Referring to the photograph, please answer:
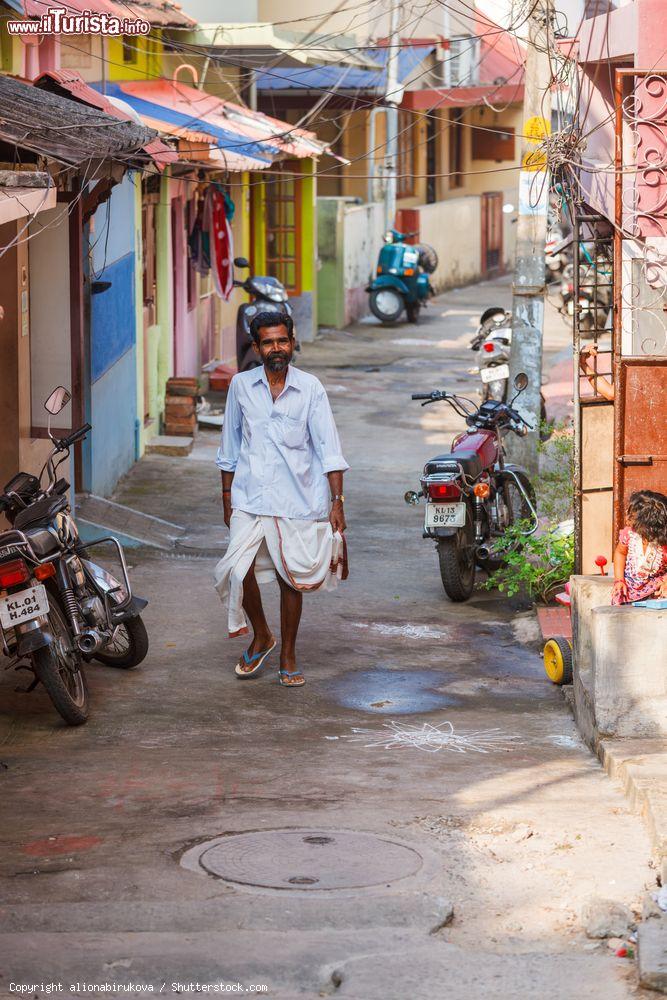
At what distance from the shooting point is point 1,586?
20.3 ft

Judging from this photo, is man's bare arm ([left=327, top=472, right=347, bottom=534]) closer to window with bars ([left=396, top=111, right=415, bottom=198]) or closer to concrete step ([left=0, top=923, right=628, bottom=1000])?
concrete step ([left=0, top=923, right=628, bottom=1000])

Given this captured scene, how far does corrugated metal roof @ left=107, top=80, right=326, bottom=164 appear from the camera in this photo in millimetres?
14617

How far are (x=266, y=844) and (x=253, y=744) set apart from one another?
1377mm

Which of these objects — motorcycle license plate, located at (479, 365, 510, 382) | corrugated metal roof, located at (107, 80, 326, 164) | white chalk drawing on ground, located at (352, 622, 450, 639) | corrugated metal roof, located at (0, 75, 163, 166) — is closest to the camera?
corrugated metal roof, located at (0, 75, 163, 166)

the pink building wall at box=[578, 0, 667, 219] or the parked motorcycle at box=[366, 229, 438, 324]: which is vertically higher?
the pink building wall at box=[578, 0, 667, 219]

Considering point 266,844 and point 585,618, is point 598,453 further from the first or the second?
point 266,844

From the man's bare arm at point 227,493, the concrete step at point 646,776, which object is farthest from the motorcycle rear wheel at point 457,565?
the concrete step at point 646,776

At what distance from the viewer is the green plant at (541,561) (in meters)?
8.69

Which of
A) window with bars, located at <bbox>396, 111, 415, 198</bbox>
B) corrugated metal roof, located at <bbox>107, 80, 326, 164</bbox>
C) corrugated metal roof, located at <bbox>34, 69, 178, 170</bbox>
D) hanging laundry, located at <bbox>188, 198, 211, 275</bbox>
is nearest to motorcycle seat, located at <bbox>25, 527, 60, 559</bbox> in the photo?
corrugated metal roof, located at <bbox>34, 69, 178, 170</bbox>

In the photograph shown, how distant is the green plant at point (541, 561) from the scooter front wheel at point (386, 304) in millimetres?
16511

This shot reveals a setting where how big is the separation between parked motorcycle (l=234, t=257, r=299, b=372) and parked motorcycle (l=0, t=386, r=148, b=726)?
828cm

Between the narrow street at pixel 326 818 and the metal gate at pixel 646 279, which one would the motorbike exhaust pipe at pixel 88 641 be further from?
the metal gate at pixel 646 279

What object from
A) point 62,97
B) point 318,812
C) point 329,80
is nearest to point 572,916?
point 318,812

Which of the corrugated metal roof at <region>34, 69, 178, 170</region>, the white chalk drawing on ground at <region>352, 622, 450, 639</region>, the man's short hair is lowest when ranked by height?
the white chalk drawing on ground at <region>352, 622, 450, 639</region>
